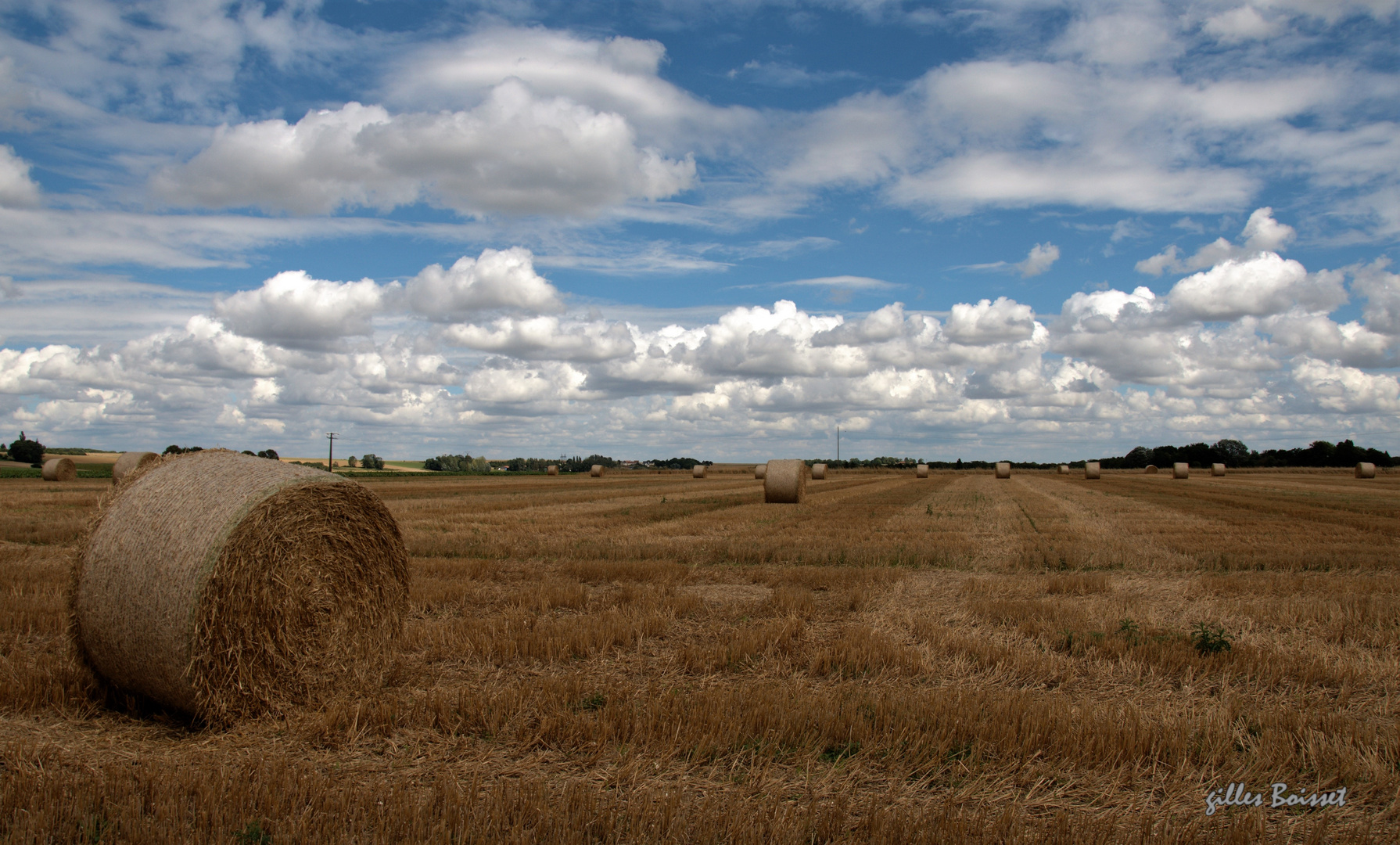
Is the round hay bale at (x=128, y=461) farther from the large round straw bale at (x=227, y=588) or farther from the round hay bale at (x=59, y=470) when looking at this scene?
the large round straw bale at (x=227, y=588)

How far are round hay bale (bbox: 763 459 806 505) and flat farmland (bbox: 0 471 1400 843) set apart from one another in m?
15.9

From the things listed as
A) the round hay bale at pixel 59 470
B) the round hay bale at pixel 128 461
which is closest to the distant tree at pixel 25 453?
the round hay bale at pixel 59 470

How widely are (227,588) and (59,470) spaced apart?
4514 cm

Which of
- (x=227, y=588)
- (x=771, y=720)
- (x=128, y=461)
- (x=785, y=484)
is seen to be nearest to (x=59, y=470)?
(x=128, y=461)

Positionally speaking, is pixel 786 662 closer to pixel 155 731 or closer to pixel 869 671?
pixel 869 671

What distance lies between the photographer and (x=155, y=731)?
5781mm

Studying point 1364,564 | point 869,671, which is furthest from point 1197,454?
point 869,671

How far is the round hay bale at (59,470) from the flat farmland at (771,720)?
35.5 meters

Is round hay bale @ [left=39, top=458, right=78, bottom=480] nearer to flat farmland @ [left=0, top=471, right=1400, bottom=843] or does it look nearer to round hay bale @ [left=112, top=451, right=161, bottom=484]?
round hay bale @ [left=112, top=451, right=161, bottom=484]

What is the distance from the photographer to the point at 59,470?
1623 inches

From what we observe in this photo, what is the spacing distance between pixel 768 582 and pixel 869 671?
15.2 ft

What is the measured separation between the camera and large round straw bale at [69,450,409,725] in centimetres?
586

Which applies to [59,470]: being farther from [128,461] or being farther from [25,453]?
[25,453]

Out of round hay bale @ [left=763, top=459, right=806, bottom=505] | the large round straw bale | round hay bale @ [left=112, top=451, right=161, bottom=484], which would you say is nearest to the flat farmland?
the large round straw bale
